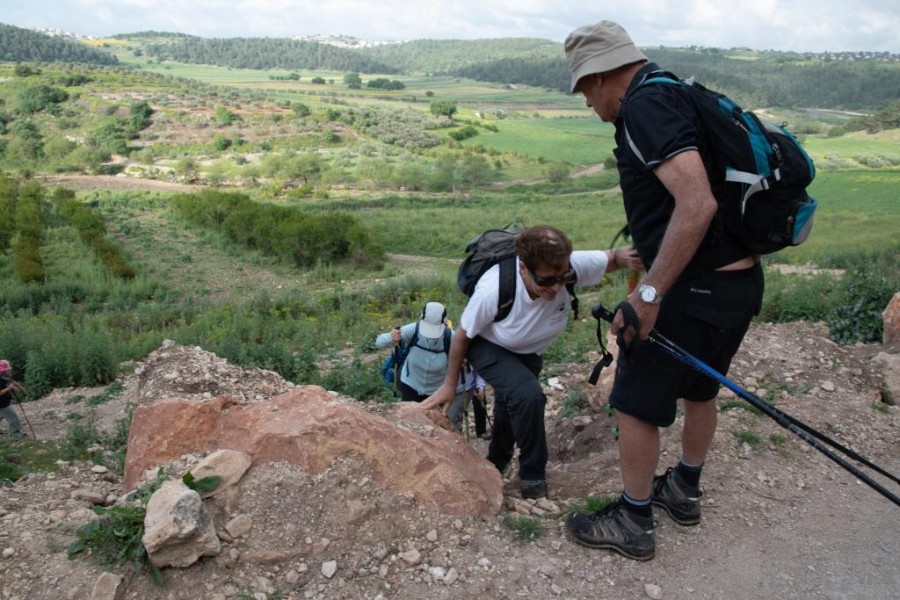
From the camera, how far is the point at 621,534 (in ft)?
9.83

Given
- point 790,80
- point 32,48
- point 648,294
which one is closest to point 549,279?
point 648,294

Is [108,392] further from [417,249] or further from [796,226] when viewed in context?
[417,249]

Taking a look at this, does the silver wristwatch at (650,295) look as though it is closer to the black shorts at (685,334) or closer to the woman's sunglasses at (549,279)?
the black shorts at (685,334)

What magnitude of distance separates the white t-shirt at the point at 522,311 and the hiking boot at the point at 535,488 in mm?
754

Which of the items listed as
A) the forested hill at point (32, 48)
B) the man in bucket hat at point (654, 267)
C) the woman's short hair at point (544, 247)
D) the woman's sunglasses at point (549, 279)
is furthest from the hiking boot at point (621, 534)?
the forested hill at point (32, 48)

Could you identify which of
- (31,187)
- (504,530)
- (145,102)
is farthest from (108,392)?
(145,102)

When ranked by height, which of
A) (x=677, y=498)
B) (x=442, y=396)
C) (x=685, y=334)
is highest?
(x=685, y=334)

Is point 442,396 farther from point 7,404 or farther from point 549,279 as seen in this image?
point 7,404

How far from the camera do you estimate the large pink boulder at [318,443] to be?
3219mm

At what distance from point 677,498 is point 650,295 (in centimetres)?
133

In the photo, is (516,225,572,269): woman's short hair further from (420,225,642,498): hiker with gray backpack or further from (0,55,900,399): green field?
(0,55,900,399): green field

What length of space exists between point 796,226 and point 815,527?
5.62 feet

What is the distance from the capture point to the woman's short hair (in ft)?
9.91

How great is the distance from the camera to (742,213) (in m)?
2.57
